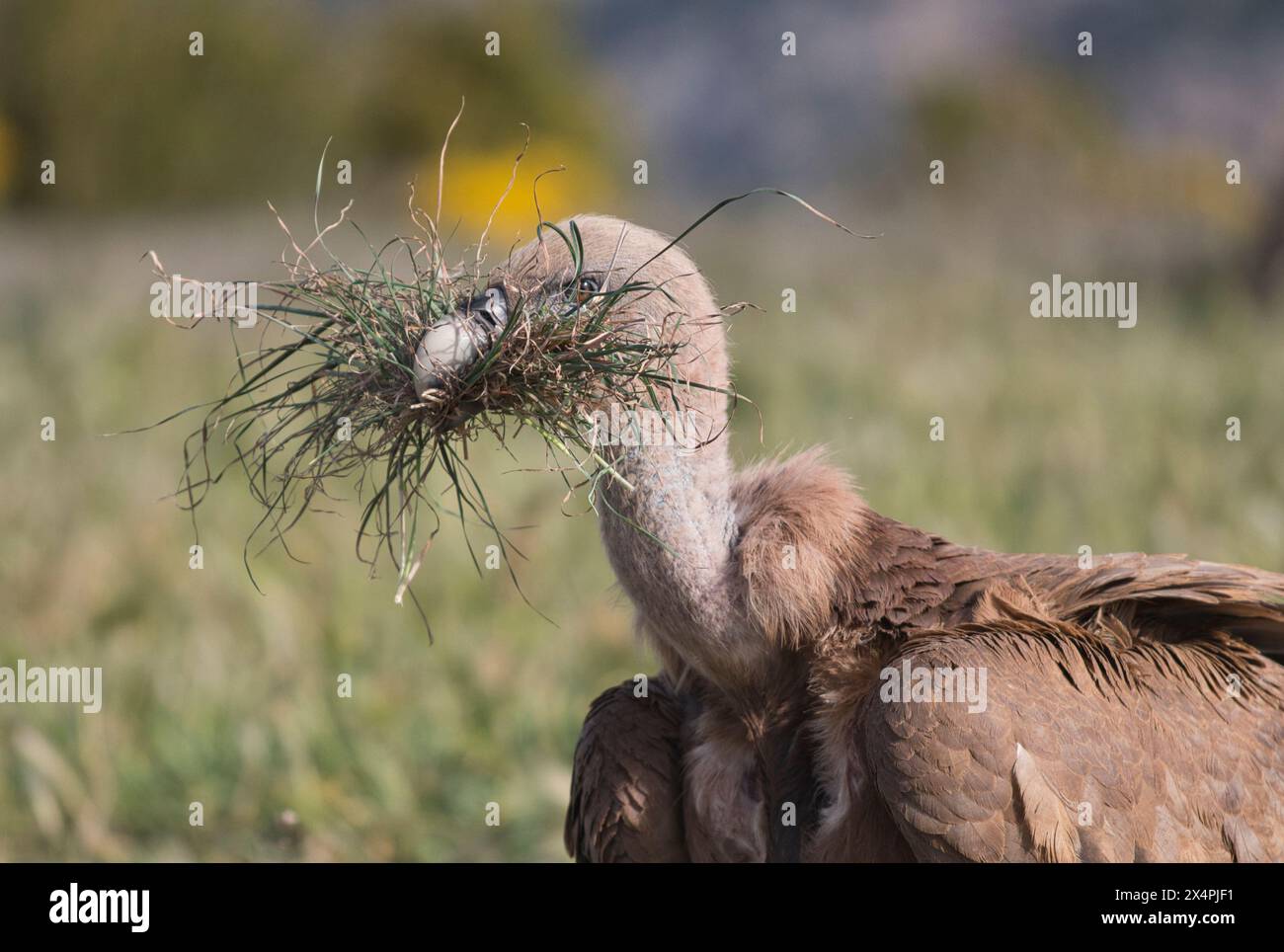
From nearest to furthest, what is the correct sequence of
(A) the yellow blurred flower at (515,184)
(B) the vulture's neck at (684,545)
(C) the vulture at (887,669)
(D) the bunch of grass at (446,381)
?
(C) the vulture at (887,669)
(D) the bunch of grass at (446,381)
(B) the vulture's neck at (684,545)
(A) the yellow blurred flower at (515,184)

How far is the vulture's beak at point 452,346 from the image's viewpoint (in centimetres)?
380

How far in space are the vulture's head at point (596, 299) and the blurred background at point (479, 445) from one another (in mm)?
165

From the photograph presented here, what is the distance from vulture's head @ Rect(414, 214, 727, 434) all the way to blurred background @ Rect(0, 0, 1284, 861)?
0.54 ft

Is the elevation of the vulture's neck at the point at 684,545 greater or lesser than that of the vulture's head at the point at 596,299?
lesser

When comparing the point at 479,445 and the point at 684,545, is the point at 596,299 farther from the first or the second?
the point at 479,445

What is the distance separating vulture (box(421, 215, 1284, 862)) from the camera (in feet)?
12.3

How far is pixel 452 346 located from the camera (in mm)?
3799

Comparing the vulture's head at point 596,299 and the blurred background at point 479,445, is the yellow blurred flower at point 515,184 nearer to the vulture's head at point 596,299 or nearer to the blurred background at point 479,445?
the blurred background at point 479,445

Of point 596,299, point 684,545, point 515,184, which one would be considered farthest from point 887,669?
point 515,184

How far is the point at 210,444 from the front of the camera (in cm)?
1044

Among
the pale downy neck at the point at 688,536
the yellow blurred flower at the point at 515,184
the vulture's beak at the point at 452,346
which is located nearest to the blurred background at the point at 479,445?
the yellow blurred flower at the point at 515,184

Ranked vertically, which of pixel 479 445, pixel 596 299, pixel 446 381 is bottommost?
pixel 446 381

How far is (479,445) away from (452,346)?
19.7 ft
